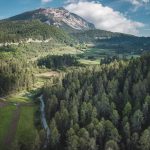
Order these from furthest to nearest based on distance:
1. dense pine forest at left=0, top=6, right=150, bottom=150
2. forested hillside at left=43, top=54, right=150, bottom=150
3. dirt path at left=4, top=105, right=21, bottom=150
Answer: dirt path at left=4, top=105, right=21, bottom=150
dense pine forest at left=0, top=6, right=150, bottom=150
forested hillside at left=43, top=54, right=150, bottom=150

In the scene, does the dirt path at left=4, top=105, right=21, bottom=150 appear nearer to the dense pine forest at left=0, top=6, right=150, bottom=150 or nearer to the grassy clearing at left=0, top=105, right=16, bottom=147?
the dense pine forest at left=0, top=6, right=150, bottom=150

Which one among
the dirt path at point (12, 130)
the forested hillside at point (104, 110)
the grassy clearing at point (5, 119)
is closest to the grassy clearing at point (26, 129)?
the dirt path at point (12, 130)

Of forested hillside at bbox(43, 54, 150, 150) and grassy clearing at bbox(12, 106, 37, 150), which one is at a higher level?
forested hillside at bbox(43, 54, 150, 150)

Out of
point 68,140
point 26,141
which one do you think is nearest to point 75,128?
point 68,140

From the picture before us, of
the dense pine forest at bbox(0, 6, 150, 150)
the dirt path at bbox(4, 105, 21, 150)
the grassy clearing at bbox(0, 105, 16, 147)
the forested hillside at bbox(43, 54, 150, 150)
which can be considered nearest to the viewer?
the forested hillside at bbox(43, 54, 150, 150)

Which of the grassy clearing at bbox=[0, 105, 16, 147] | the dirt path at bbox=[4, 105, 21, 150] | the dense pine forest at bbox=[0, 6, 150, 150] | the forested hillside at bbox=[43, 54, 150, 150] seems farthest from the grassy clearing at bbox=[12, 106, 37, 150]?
the forested hillside at bbox=[43, 54, 150, 150]

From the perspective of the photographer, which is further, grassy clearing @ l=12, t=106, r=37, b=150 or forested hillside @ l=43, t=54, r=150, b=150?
grassy clearing @ l=12, t=106, r=37, b=150

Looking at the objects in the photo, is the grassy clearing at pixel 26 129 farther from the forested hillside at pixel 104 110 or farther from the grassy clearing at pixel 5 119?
the forested hillside at pixel 104 110
